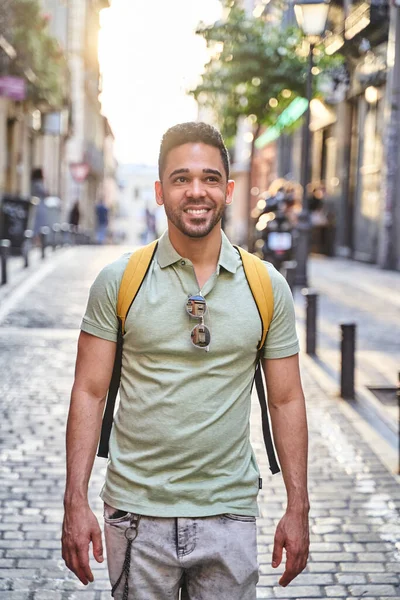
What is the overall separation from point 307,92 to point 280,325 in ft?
44.1

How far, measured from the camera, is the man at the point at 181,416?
8.18 ft

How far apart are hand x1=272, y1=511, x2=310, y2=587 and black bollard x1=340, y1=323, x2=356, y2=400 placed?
5361 mm

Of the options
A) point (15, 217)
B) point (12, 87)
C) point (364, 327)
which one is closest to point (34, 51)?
point (12, 87)

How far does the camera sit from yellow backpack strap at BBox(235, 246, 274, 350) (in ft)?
8.53

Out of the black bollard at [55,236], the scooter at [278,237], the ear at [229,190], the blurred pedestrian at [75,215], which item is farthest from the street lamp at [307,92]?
the blurred pedestrian at [75,215]

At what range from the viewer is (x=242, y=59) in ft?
74.5

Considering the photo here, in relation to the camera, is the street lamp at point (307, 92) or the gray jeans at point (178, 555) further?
the street lamp at point (307, 92)

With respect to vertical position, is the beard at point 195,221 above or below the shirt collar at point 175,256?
above

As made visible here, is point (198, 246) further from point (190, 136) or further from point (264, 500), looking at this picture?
point (264, 500)

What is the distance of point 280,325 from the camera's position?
267 centimetres

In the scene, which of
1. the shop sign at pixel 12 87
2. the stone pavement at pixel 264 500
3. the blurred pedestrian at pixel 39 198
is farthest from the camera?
the blurred pedestrian at pixel 39 198

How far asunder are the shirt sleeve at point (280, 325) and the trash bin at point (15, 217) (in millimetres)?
18392

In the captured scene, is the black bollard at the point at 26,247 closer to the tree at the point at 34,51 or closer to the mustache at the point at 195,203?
the tree at the point at 34,51

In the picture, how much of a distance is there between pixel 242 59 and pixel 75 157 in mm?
27790
